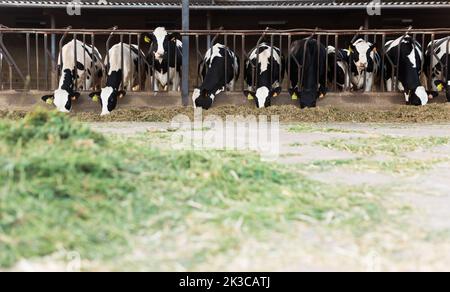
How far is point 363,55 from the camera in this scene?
457 inches

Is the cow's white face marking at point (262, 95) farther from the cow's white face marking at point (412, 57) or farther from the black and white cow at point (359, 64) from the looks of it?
the cow's white face marking at point (412, 57)

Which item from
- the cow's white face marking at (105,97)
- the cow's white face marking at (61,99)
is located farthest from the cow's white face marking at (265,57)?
the cow's white face marking at (61,99)

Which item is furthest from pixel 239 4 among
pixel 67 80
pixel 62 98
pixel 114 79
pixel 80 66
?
pixel 62 98

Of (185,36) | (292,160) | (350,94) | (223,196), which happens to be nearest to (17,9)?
(185,36)

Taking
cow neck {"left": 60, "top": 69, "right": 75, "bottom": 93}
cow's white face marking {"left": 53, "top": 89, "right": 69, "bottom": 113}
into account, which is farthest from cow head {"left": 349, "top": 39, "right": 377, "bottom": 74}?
cow's white face marking {"left": 53, "top": 89, "right": 69, "bottom": 113}

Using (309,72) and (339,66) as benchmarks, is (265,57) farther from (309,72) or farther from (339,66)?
(339,66)

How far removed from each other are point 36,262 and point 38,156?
913mm

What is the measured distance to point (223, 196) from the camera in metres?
3.28

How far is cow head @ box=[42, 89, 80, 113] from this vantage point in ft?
32.8

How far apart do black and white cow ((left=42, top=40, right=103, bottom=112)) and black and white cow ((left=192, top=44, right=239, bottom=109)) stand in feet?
6.44

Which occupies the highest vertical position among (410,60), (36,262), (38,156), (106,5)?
(106,5)

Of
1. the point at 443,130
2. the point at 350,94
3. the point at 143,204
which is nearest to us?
the point at 143,204

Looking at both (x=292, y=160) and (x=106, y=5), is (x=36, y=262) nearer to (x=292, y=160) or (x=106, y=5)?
(x=292, y=160)

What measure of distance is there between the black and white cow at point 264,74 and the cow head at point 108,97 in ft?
6.82
